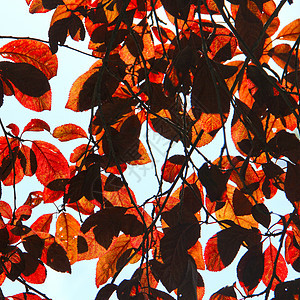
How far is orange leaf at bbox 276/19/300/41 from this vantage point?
0.95 meters

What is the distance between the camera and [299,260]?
0.88 metres

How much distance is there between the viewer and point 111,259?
0.97 m

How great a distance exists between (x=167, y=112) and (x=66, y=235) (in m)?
0.42

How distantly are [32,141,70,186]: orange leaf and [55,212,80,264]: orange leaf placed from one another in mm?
105

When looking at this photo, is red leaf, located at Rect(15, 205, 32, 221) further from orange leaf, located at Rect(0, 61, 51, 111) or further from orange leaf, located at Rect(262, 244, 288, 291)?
orange leaf, located at Rect(262, 244, 288, 291)

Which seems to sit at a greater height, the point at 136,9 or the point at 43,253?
the point at 136,9

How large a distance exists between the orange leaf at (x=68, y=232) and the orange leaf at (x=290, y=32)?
698mm

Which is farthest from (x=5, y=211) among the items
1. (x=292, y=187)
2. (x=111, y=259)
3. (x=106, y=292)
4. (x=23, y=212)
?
(x=292, y=187)

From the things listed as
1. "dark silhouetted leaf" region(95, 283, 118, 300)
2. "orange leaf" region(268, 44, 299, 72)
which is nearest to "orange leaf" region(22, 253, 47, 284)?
"dark silhouetted leaf" region(95, 283, 118, 300)

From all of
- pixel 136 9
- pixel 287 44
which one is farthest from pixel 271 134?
pixel 136 9

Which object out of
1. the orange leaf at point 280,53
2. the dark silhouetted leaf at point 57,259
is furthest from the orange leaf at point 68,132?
the orange leaf at point 280,53

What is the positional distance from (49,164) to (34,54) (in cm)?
28

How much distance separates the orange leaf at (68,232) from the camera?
1.05 metres

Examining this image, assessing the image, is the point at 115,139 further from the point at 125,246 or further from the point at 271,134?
the point at 271,134
